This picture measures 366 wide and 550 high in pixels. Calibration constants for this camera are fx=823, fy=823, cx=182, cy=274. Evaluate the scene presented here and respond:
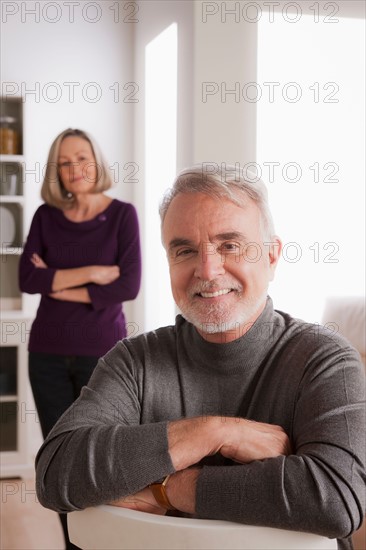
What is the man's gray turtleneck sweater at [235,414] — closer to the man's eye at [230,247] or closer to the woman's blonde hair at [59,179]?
the man's eye at [230,247]

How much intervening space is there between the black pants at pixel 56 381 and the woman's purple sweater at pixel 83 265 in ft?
0.10

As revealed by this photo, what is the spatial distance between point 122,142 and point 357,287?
5.37ft

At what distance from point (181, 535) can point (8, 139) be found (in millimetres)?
3408

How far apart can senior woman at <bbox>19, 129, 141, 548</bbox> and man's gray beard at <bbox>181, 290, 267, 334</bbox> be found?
52.6 inches

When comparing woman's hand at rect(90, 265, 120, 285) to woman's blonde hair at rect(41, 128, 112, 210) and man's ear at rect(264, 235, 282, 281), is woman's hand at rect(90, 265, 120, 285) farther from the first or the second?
man's ear at rect(264, 235, 282, 281)

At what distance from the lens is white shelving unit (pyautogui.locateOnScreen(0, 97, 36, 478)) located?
4.14 meters

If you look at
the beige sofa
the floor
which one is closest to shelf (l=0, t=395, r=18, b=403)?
the floor

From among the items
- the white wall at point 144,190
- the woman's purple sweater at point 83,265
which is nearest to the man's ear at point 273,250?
the woman's purple sweater at point 83,265

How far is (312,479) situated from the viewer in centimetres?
126

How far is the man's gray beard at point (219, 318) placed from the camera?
4.86 feet

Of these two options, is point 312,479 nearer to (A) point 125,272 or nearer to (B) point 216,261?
(B) point 216,261

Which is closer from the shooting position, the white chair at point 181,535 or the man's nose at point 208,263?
the white chair at point 181,535

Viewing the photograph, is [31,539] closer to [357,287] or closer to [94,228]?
[94,228]

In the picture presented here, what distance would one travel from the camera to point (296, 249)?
3.53m
